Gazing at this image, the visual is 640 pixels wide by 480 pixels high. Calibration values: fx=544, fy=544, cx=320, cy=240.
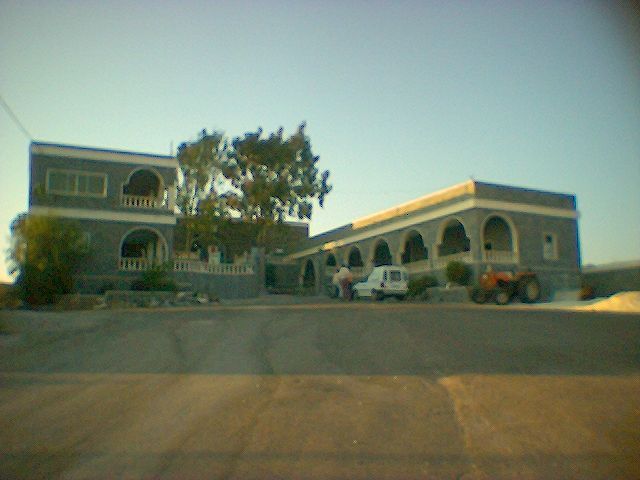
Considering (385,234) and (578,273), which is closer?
(578,273)

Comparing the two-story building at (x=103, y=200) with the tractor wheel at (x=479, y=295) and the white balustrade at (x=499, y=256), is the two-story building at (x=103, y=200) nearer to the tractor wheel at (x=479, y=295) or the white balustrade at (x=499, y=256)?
the tractor wheel at (x=479, y=295)

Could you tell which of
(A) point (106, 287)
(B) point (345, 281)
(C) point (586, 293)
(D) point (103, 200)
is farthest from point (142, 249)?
(C) point (586, 293)

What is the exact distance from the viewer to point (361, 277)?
32.2 metres

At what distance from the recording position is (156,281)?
22.0m

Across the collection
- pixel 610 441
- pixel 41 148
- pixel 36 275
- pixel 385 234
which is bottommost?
pixel 610 441

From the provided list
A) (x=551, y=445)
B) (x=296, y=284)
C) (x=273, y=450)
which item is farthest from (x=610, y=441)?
(x=296, y=284)

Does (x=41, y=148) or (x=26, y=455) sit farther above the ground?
(x=41, y=148)

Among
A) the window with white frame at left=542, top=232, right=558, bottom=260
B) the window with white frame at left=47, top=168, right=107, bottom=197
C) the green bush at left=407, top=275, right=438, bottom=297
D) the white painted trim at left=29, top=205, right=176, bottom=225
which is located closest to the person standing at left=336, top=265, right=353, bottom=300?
the green bush at left=407, top=275, right=438, bottom=297

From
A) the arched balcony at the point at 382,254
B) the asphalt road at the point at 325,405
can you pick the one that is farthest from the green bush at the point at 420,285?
the asphalt road at the point at 325,405

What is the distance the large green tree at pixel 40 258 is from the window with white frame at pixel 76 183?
3091 millimetres

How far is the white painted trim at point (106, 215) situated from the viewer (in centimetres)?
2250

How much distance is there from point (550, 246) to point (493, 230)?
281cm

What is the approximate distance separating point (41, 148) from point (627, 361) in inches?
894

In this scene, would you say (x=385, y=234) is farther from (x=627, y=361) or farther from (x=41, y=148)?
(x=627, y=361)
